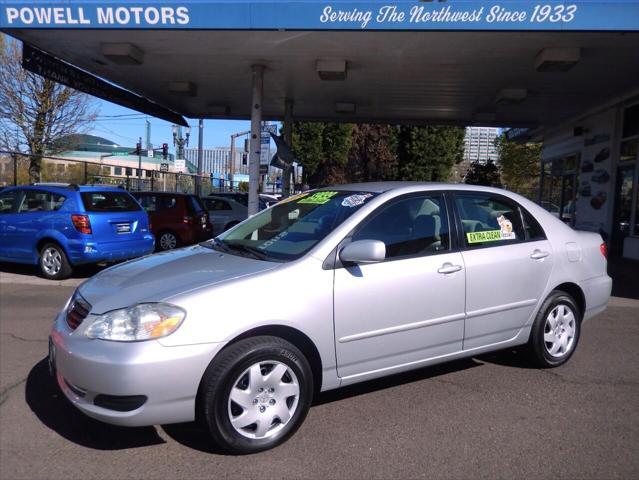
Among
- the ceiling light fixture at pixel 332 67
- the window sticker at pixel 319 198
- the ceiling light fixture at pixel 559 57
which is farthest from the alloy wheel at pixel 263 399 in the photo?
the ceiling light fixture at pixel 332 67

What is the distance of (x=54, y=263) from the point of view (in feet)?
29.8

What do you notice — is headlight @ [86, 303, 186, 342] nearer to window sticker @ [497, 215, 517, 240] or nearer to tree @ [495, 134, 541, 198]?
window sticker @ [497, 215, 517, 240]

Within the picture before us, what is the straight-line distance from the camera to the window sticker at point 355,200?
408cm

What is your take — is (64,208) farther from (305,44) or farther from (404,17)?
(404,17)

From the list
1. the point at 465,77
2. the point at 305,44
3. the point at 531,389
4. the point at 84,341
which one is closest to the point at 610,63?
the point at 465,77

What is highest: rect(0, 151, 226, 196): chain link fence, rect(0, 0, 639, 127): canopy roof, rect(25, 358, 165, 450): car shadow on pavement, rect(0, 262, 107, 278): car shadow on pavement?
rect(0, 0, 639, 127): canopy roof

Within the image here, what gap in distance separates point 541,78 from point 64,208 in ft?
31.8

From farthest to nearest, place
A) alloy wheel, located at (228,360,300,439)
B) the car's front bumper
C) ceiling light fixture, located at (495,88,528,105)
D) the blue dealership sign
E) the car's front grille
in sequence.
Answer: ceiling light fixture, located at (495,88,528,105)
the blue dealership sign
the car's front grille
alloy wheel, located at (228,360,300,439)
the car's front bumper

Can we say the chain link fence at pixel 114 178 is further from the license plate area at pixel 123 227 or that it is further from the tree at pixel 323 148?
the license plate area at pixel 123 227

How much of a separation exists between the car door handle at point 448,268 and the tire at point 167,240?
1011 cm

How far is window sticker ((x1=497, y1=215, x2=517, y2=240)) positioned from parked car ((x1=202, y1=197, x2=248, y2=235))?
11774 millimetres

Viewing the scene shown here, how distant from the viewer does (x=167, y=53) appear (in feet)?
34.0

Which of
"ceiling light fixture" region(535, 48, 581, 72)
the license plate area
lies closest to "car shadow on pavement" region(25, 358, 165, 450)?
the license plate area

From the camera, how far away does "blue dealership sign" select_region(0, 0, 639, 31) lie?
7814 millimetres
